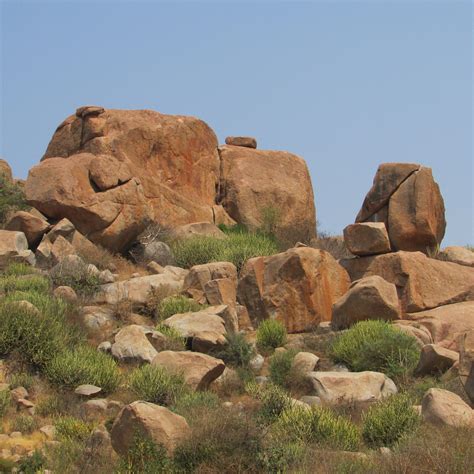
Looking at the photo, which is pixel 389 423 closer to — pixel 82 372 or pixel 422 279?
pixel 82 372

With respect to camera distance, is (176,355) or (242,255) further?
(242,255)

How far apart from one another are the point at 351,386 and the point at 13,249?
9287mm

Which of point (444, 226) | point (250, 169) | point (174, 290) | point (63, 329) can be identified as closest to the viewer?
point (63, 329)

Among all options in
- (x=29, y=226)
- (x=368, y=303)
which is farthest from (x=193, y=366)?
(x=29, y=226)

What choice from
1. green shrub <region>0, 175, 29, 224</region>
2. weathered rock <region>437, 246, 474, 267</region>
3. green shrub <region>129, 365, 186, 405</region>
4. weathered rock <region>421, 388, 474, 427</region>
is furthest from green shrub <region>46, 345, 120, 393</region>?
green shrub <region>0, 175, 29, 224</region>

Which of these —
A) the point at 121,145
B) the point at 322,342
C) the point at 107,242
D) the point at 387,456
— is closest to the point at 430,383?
the point at 322,342

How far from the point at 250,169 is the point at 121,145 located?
4.31m

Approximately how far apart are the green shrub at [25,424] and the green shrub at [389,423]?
4.34 meters

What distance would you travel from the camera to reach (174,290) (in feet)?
64.1

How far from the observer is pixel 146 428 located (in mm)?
11078

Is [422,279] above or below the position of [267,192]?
below

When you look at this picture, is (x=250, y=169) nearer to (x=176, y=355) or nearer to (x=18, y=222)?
(x=18, y=222)

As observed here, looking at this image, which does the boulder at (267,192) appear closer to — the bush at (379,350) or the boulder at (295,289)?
the boulder at (295,289)

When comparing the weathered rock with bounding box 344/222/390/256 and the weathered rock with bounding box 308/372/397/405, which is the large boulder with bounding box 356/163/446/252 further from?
the weathered rock with bounding box 308/372/397/405
